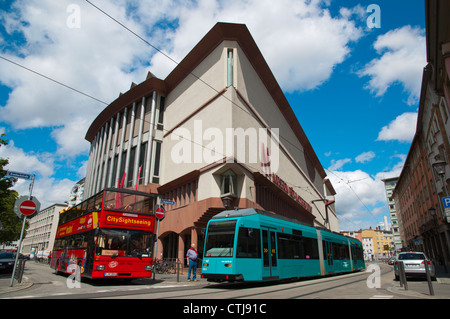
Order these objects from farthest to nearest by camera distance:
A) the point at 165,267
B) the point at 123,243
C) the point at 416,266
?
the point at 165,267 < the point at 416,266 < the point at 123,243

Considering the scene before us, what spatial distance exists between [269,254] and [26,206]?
971 cm

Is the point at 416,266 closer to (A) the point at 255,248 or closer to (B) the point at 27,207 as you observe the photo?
(A) the point at 255,248

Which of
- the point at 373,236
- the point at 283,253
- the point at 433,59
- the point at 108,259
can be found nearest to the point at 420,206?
the point at 433,59

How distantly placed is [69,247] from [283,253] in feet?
34.7

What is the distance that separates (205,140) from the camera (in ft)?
79.3

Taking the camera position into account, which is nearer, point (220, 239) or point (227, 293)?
point (227, 293)

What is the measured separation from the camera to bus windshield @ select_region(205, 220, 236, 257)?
34.8 ft

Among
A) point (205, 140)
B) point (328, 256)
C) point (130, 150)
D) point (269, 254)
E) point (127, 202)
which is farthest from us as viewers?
point (130, 150)

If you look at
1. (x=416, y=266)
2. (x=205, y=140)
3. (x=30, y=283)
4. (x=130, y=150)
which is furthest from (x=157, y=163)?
(x=416, y=266)

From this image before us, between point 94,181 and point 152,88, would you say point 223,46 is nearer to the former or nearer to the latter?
point 152,88

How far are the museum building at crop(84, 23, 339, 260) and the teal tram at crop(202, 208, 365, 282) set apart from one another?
4.78m

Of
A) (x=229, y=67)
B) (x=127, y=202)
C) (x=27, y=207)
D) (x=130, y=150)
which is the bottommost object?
(x=27, y=207)

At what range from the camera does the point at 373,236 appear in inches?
5305

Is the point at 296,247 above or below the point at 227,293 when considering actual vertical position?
above
